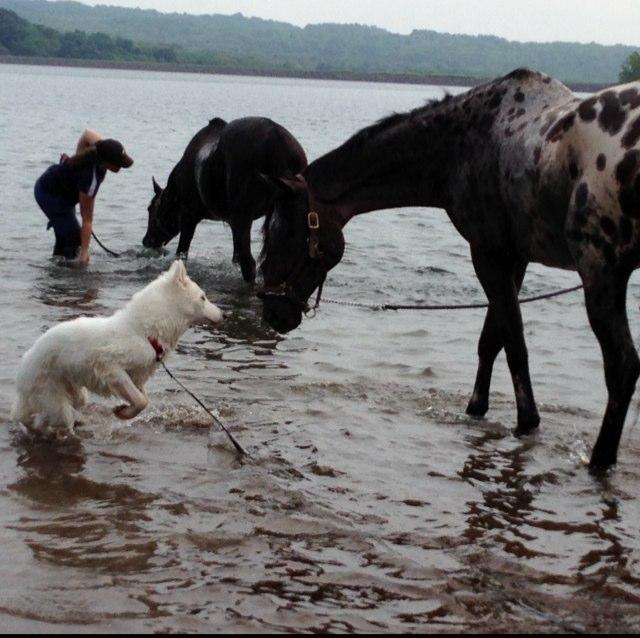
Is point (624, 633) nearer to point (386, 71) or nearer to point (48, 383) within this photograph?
point (48, 383)

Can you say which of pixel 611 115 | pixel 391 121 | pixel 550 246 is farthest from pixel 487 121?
pixel 611 115

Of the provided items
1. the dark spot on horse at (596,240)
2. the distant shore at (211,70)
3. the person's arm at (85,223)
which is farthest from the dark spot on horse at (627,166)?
the distant shore at (211,70)

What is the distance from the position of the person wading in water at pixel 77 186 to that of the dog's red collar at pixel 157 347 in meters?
5.24

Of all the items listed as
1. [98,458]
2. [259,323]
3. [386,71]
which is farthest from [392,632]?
[386,71]

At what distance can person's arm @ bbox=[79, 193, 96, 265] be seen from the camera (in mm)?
12484

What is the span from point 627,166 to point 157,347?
2.94 metres

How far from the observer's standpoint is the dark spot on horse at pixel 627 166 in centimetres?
608

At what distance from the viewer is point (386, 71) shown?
573 ft

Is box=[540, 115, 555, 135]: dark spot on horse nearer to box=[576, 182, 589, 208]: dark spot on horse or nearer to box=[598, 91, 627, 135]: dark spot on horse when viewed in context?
box=[598, 91, 627, 135]: dark spot on horse

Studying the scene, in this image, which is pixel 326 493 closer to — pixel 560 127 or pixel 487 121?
pixel 560 127

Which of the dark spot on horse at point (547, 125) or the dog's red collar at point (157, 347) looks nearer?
the dark spot on horse at point (547, 125)

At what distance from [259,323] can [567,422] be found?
3.96 metres

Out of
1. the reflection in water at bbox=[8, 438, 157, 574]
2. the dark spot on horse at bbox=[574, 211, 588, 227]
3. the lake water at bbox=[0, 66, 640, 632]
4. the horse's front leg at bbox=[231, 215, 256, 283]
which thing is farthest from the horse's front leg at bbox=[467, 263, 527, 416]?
the horse's front leg at bbox=[231, 215, 256, 283]

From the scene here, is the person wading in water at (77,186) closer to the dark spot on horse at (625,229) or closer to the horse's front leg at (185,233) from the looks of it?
the horse's front leg at (185,233)
